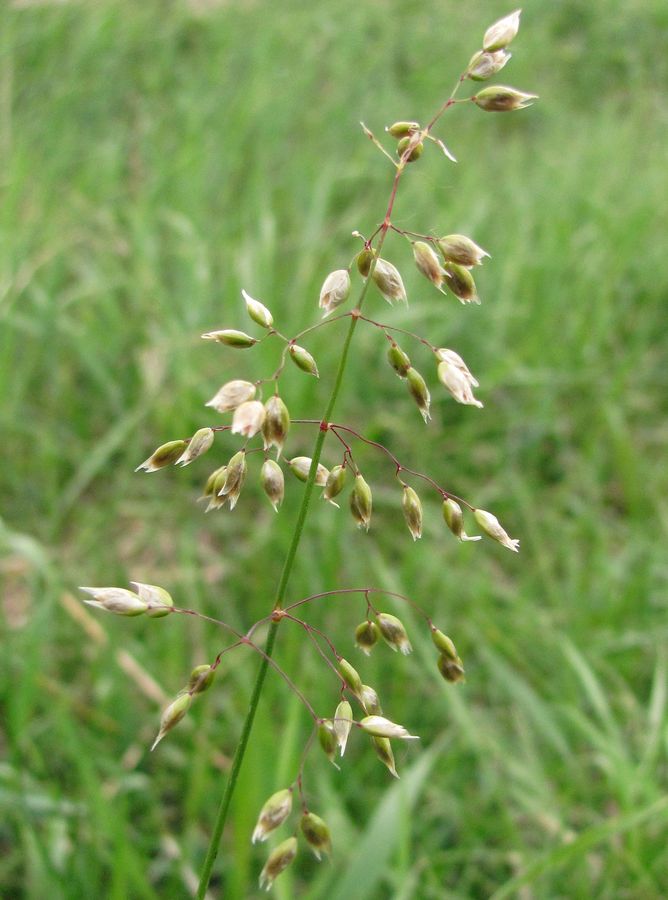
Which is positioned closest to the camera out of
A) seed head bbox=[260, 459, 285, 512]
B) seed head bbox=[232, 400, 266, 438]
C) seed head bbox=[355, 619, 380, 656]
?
seed head bbox=[232, 400, 266, 438]

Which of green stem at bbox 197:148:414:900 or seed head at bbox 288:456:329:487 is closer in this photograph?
green stem at bbox 197:148:414:900

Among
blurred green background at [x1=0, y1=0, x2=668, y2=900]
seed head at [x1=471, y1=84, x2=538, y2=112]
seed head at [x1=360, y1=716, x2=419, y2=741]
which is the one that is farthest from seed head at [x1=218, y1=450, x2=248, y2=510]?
blurred green background at [x1=0, y1=0, x2=668, y2=900]

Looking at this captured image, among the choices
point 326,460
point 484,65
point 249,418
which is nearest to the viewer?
point 249,418

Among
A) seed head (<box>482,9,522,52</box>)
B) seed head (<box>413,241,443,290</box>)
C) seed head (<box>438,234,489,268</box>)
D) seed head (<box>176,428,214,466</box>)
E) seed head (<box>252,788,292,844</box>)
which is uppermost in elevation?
seed head (<box>482,9,522,52</box>)

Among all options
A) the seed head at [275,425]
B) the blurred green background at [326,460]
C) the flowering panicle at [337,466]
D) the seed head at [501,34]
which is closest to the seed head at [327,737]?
the flowering panicle at [337,466]

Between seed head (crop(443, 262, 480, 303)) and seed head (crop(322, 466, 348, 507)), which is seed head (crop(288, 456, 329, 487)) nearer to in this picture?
seed head (crop(322, 466, 348, 507))

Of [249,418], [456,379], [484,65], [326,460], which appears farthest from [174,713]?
[326,460]

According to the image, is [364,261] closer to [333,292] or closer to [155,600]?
[333,292]
